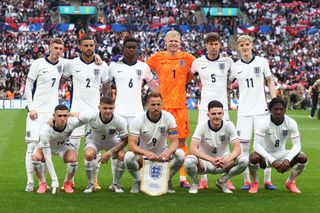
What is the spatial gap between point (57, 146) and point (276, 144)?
3.08 metres

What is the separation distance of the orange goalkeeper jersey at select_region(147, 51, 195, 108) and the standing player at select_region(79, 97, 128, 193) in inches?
46.3

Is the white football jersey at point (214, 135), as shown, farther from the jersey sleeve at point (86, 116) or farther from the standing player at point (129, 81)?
the jersey sleeve at point (86, 116)

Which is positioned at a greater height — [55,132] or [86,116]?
[86,116]

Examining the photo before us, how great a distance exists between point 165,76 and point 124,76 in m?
0.69

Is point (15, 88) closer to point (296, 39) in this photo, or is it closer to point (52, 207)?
point (296, 39)

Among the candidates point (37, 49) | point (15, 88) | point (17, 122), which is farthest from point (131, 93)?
point (37, 49)

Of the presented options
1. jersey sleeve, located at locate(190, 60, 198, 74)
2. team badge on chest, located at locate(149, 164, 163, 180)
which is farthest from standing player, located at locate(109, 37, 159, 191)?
team badge on chest, located at locate(149, 164, 163, 180)

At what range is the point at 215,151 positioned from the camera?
32.6 ft

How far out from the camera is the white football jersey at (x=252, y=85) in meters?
10.5

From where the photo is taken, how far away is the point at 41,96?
33.9 feet

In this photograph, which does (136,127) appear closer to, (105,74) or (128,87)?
(128,87)

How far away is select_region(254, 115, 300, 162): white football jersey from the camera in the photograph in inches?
386

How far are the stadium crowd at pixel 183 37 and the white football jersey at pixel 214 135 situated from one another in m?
25.5

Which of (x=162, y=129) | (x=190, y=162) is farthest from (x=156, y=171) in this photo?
(x=162, y=129)
